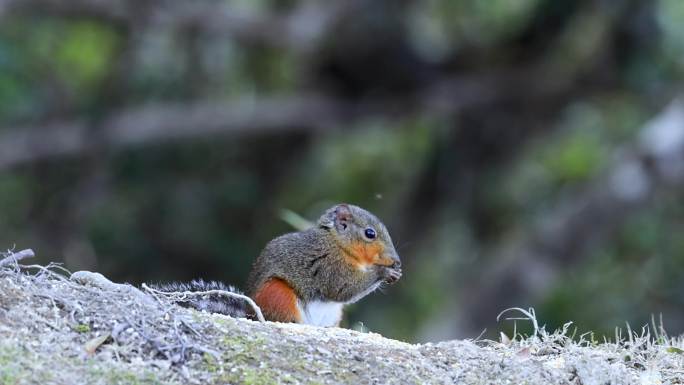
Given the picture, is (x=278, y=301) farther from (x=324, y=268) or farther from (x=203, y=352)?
(x=203, y=352)

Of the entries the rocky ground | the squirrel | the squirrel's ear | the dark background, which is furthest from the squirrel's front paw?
the dark background

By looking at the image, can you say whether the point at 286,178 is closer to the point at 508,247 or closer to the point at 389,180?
the point at 389,180

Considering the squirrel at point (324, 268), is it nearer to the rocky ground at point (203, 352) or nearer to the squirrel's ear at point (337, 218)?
the squirrel's ear at point (337, 218)

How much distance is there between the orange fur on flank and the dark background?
23.5 ft

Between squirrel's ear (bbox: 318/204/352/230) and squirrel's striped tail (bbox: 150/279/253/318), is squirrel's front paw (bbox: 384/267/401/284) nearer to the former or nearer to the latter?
squirrel's ear (bbox: 318/204/352/230)

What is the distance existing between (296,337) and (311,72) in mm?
10750

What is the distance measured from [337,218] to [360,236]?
0.48 feet

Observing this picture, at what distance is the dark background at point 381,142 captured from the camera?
13.8 m

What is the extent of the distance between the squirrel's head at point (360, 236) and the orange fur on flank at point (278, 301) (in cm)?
52

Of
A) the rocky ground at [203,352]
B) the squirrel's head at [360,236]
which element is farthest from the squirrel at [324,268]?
the rocky ground at [203,352]

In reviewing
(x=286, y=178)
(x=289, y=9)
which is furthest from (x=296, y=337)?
(x=286, y=178)

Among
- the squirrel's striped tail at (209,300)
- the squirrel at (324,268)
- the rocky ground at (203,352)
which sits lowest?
the rocky ground at (203,352)

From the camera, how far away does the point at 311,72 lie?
14.8m

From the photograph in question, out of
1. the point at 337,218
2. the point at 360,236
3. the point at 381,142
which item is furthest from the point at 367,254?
the point at 381,142
